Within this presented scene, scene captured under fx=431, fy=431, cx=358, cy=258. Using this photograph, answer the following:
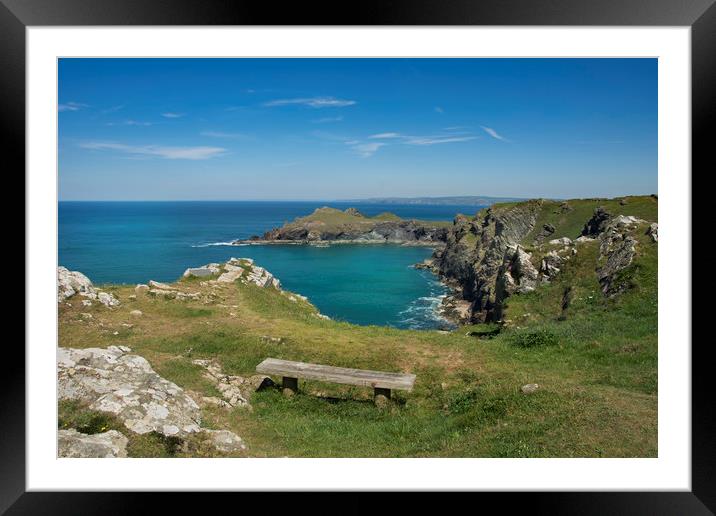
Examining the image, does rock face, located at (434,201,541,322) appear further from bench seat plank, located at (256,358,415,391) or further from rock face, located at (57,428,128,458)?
rock face, located at (57,428,128,458)

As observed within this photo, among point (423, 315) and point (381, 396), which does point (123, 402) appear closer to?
point (381, 396)

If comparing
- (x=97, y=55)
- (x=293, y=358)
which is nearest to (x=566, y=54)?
(x=97, y=55)

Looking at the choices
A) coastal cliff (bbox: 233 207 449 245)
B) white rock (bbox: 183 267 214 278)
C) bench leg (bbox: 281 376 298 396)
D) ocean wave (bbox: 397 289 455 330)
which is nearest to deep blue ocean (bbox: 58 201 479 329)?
ocean wave (bbox: 397 289 455 330)

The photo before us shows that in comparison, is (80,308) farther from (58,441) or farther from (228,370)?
(58,441)

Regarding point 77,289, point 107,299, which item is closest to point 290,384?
point 107,299

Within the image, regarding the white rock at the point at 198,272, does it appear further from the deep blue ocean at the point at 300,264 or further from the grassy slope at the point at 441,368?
the deep blue ocean at the point at 300,264

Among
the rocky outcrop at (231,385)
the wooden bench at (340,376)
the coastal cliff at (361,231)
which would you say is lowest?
the rocky outcrop at (231,385)

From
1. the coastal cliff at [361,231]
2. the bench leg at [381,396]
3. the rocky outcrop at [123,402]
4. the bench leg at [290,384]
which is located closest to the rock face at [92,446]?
the rocky outcrop at [123,402]
